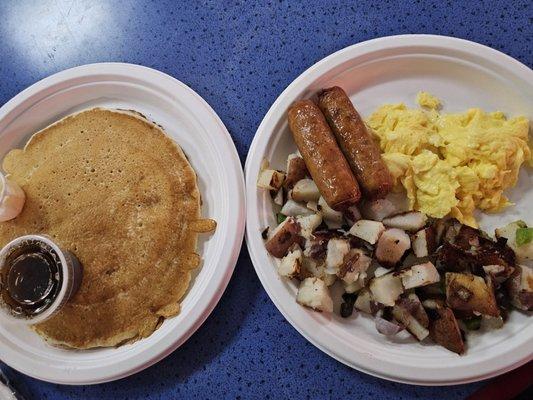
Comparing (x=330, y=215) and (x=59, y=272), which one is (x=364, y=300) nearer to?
(x=330, y=215)

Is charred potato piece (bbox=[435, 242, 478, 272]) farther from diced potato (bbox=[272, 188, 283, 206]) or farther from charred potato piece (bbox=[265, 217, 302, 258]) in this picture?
diced potato (bbox=[272, 188, 283, 206])

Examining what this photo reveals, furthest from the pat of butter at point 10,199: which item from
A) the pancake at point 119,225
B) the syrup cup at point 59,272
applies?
the syrup cup at point 59,272

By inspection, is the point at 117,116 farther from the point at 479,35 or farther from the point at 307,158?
the point at 479,35

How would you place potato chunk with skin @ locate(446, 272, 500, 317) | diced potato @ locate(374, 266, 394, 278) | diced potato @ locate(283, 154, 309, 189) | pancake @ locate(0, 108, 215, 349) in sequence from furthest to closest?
pancake @ locate(0, 108, 215, 349)
diced potato @ locate(283, 154, 309, 189)
diced potato @ locate(374, 266, 394, 278)
potato chunk with skin @ locate(446, 272, 500, 317)

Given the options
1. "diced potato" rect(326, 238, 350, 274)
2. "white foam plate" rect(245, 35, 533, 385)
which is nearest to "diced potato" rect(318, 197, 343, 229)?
"diced potato" rect(326, 238, 350, 274)

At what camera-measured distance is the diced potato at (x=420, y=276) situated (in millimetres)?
1881

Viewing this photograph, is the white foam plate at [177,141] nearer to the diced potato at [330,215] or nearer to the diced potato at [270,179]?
the diced potato at [270,179]

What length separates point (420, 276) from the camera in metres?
1.89

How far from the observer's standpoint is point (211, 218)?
7.34 ft

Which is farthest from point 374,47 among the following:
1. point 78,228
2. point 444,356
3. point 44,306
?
point 44,306

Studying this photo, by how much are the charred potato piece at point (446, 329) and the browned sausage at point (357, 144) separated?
1.69 feet

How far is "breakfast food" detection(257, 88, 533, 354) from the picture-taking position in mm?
1910

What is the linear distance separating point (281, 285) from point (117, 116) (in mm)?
1086

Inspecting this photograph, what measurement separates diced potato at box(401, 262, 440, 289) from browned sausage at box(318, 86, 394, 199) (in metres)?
0.31
